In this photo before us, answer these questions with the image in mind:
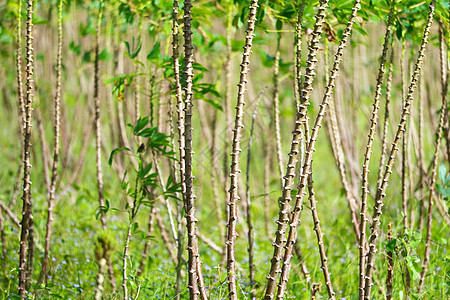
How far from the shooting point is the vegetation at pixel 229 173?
1726 mm

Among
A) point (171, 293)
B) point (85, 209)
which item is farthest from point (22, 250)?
point (85, 209)

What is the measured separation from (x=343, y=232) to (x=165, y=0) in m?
2.21

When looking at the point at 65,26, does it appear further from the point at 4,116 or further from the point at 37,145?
the point at 4,116

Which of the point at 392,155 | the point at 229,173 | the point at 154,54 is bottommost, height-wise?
the point at 229,173

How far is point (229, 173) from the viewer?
3141 millimetres

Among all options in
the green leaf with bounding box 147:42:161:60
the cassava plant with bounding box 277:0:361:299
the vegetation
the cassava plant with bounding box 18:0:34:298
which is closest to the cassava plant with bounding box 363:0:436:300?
the vegetation

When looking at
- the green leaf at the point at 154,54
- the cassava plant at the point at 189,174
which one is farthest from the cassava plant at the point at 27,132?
the cassava plant at the point at 189,174

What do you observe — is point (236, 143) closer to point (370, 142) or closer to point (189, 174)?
point (189, 174)

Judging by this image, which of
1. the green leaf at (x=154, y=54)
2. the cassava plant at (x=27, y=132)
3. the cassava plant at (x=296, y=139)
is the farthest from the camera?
the green leaf at (x=154, y=54)

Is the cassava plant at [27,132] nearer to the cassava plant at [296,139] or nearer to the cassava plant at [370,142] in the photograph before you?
the cassava plant at [296,139]

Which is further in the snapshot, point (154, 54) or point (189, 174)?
point (154, 54)

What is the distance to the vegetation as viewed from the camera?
173 cm

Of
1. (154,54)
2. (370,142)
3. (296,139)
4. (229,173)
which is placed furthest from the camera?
(229,173)

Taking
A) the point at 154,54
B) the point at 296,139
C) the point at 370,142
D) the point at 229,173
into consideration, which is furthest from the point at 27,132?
the point at 229,173
